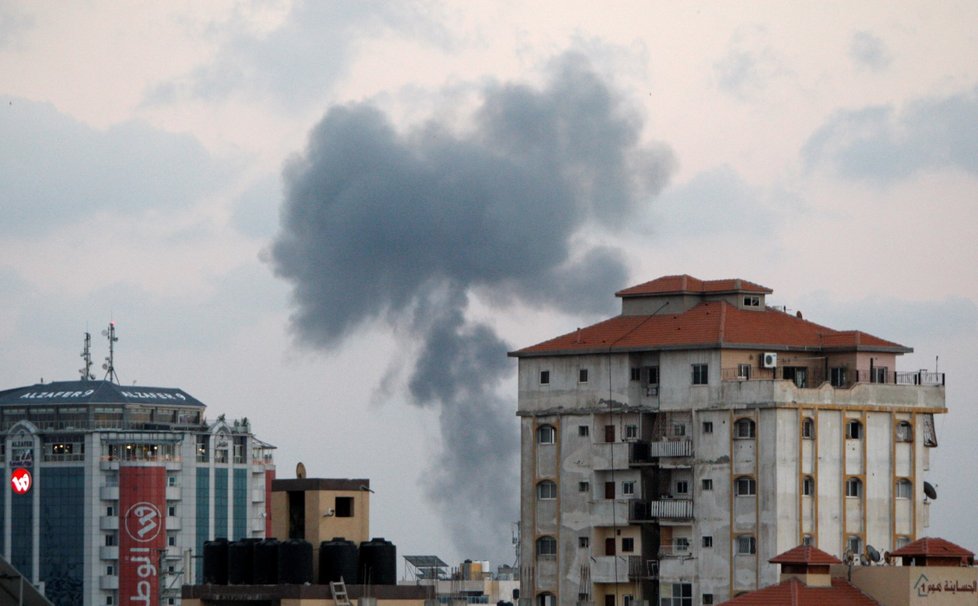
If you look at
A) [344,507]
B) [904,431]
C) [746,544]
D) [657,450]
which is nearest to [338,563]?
[344,507]

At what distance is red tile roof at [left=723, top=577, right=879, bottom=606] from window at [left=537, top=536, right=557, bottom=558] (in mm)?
36282

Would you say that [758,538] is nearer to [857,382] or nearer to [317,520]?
[857,382]

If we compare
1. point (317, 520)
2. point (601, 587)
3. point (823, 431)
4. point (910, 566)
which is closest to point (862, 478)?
point (823, 431)

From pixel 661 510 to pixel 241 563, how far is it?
136 ft

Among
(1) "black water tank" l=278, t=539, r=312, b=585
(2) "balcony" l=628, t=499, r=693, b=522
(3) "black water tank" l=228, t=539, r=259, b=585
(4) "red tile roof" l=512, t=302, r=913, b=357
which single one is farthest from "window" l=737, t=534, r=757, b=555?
(1) "black water tank" l=278, t=539, r=312, b=585

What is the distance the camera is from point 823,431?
140500mm

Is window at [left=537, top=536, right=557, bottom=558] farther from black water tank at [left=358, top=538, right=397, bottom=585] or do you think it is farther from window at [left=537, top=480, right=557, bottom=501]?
black water tank at [left=358, top=538, right=397, bottom=585]

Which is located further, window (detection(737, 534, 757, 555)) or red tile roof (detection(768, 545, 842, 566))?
window (detection(737, 534, 757, 555))

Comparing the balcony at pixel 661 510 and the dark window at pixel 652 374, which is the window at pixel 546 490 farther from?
the dark window at pixel 652 374

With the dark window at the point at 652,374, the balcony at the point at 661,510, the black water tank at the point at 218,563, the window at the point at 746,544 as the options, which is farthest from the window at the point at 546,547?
the black water tank at the point at 218,563

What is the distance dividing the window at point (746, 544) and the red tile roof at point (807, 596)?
2639 cm

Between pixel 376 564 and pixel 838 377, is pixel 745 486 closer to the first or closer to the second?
pixel 838 377

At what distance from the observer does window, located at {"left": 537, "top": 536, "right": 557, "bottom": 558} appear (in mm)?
146375

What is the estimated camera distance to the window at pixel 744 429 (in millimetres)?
139875
